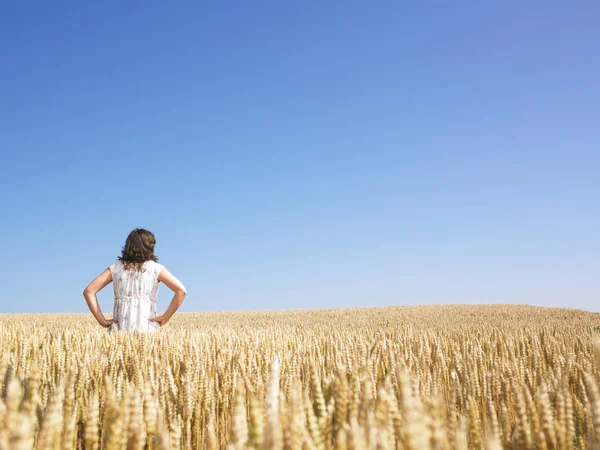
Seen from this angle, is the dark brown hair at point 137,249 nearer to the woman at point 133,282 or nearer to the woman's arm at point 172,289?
the woman at point 133,282

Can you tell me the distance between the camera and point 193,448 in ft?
7.00

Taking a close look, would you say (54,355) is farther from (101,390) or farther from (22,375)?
(101,390)

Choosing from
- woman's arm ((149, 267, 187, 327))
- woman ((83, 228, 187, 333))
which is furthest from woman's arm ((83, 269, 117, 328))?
woman's arm ((149, 267, 187, 327))

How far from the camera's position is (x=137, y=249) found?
5.35 metres

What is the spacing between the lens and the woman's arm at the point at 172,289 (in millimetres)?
5574

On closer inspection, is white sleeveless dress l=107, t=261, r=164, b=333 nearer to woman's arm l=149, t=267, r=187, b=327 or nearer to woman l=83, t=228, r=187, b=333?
woman l=83, t=228, r=187, b=333

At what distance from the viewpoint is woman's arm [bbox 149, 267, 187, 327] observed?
5.57m

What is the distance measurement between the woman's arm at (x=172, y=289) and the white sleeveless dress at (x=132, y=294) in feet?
0.46

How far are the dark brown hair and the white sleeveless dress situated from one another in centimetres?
6

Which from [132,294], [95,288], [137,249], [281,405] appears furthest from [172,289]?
[281,405]

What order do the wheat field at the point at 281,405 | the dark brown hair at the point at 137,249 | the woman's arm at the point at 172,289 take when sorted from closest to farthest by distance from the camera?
the wheat field at the point at 281,405 → the dark brown hair at the point at 137,249 → the woman's arm at the point at 172,289

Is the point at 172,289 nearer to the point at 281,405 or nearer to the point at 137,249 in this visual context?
the point at 137,249

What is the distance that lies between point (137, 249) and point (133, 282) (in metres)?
0.38

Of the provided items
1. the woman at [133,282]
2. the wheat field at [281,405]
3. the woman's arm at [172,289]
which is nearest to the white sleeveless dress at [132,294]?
the woman at [133,282]
